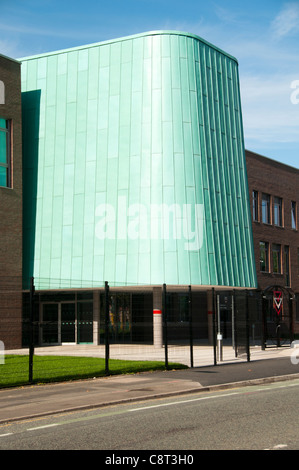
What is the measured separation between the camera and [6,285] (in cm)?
3381

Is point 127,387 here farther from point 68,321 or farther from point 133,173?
point 68,321

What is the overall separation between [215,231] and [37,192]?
1056 cm

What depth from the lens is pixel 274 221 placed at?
51.5 meters

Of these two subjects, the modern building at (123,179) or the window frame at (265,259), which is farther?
the window frame at (265,259)

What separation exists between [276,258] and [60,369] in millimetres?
33624


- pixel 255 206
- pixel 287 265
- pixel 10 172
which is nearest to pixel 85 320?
A: pixel 10 172

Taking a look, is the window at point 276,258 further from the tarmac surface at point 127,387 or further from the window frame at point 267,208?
the tarmac surface at point 127,387

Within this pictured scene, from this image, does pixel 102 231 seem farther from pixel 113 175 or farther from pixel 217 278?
pixel 217 278

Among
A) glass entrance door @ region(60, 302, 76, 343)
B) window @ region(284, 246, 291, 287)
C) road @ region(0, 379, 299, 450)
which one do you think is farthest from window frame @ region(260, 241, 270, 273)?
road @ region(0, 379, 299, 450)

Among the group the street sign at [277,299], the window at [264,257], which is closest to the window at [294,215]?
the window at [264,257]

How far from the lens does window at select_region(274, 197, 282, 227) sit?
51875 mm

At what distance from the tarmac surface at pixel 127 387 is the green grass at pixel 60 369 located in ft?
1.50

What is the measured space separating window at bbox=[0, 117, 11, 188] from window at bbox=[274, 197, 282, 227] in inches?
924

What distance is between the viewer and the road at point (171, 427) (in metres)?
8.71
